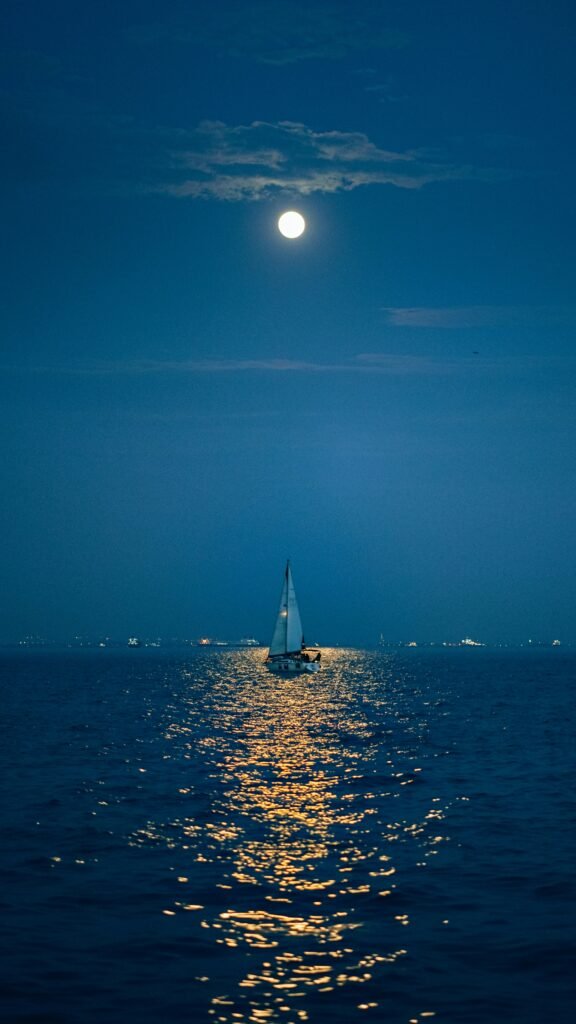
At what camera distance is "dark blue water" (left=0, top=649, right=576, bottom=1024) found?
15938 millimetres

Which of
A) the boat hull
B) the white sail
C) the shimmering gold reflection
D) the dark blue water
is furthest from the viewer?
the boat hull

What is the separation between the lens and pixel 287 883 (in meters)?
22.9

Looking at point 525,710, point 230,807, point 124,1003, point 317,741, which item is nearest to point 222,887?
point 124,1003

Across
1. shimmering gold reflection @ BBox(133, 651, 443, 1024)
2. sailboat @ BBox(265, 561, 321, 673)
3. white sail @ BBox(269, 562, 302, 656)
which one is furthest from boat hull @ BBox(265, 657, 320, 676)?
shimmering gold reflection @ BBox(133, 651, 443, 1024)

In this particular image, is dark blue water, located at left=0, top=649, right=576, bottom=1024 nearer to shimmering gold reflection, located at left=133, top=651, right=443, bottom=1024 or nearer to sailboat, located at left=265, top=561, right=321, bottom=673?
shimmering gold reflection, located at left=133, top=651, right=443, bottom=1024

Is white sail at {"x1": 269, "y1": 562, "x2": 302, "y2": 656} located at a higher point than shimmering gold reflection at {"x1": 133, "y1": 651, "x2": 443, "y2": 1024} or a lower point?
higher

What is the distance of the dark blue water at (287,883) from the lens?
627 inches

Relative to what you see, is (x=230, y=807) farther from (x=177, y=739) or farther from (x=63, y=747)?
(x=177, y=739)

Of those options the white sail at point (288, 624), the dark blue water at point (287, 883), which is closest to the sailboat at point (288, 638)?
the white sail at point (288, 624)

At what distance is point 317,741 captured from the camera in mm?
56000

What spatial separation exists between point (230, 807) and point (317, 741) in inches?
914

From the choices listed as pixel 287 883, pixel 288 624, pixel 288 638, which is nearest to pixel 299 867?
pixel 287 883

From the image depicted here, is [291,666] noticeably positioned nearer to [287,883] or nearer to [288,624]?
[288,624]

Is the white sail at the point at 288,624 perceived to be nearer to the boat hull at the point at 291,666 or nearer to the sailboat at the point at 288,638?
the sailboat at the point at 288,638
